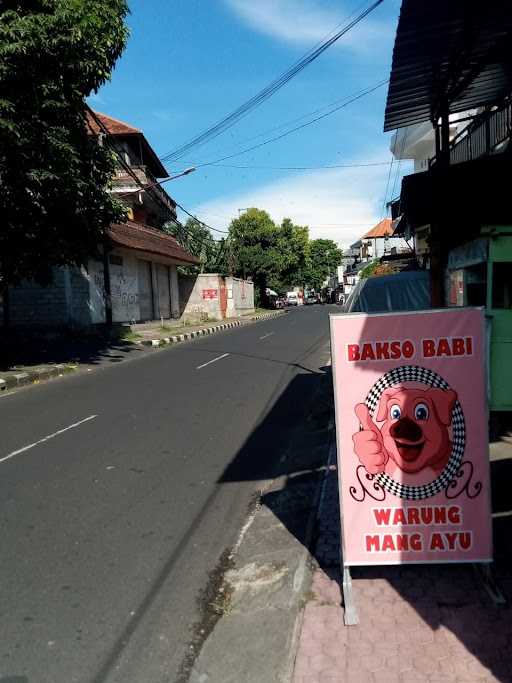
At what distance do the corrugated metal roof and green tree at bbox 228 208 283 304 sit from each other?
42.3m

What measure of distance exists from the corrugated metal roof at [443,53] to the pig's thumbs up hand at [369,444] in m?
3.22

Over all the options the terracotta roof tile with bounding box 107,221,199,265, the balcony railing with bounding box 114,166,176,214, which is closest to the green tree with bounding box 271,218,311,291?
the terracotta roof tile with bounding box 107,221,199,265

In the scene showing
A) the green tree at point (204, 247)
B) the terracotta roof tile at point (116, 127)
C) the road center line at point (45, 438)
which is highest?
the terracotta roof tile at point (116, 127)

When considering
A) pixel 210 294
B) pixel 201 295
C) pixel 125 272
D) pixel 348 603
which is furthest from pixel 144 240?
pixel 348 603

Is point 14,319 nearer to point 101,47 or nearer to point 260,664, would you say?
point 101,47

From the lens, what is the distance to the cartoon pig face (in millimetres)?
3125

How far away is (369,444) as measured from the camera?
319 centimetres

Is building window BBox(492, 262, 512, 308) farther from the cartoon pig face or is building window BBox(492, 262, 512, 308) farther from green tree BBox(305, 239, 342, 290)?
green tree BBox(305, 239, 342, 290)

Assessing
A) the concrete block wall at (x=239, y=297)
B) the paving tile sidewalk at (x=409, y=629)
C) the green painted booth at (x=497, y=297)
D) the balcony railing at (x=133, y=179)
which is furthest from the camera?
the concrete block wall at (x=239, y=297)

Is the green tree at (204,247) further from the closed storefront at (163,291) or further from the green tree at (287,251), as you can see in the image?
the closed storefront at (163,291)

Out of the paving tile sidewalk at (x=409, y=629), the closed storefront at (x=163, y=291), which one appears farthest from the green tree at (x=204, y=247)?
the paving tile sidewalk at (x=409, y=629)

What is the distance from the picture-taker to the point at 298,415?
8391 mm

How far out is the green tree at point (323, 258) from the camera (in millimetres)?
86000

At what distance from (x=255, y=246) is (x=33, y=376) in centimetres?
3886
